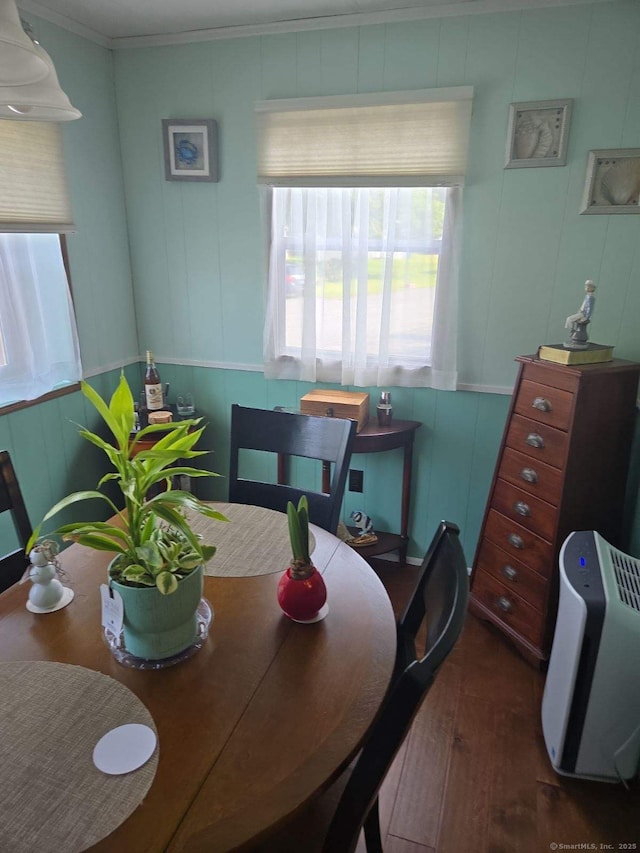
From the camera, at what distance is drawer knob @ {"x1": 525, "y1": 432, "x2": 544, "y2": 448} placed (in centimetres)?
201

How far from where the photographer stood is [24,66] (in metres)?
0.97

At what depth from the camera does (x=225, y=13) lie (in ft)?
7.41

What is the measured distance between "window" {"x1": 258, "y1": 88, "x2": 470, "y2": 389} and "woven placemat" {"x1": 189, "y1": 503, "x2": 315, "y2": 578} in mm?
1149

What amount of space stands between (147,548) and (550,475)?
4.94ft

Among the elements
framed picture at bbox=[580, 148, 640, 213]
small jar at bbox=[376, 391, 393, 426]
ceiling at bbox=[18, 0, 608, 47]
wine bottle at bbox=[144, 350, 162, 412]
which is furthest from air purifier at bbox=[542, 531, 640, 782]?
ceiling at bbox=[18, 0, 608, 47]

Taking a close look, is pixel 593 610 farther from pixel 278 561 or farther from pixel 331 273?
pixel 331 273

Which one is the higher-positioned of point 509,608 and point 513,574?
point 513,574

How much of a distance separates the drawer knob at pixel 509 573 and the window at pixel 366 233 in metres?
0.84

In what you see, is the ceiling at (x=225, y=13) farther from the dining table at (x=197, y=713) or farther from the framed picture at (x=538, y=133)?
the dining table at (x=197, y=713)

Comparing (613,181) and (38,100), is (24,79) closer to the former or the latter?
(38,100)

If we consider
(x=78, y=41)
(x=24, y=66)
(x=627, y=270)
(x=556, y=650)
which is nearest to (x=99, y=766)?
(x=24, y=66)

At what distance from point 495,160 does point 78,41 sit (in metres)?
1.89

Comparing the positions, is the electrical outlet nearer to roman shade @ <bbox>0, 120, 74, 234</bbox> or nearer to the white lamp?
roman shade @ <bbox>0, 120, 74, 234</bbox>

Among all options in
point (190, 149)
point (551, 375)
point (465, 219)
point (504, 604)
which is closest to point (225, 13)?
point (190, 149)
